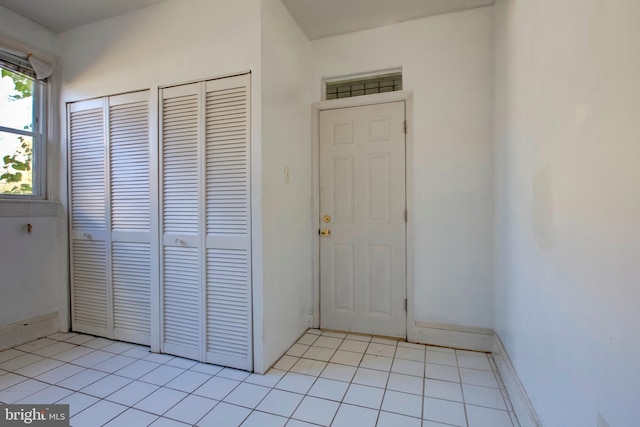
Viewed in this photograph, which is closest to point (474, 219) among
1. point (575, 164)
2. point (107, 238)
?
point (575, 164)

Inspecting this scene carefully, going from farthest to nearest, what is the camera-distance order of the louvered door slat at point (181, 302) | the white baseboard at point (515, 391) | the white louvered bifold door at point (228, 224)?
1. the louvered door slat at point (181, 302)
2. the white louvered bifold door at point (228, 224)
3. the white baseboard at point (515, 391)

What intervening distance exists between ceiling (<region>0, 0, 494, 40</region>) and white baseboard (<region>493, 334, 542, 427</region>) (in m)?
2.63

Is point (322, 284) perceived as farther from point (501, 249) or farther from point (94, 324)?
point (94, 324)

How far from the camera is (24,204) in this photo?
97.7 inches

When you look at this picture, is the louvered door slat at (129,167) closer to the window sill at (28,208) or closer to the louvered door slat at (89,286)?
the louvered door slat at (89,286)

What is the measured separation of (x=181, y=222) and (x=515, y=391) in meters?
2.46

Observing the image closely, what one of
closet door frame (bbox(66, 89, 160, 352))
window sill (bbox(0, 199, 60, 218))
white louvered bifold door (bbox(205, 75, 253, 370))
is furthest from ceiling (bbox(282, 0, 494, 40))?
window sill (bbox(0, 199, 60, 218))

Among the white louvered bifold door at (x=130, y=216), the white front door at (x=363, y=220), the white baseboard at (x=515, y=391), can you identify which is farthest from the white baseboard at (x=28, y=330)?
the white baseboard at (x=515, y=391)

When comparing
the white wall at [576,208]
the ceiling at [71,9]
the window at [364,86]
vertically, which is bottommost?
the white wall at [576,208]

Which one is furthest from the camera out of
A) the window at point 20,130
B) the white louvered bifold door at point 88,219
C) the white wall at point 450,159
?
the white louvered bifold door at point 88,219

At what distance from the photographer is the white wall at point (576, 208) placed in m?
0.75

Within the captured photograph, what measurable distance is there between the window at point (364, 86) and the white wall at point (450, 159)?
13 cm

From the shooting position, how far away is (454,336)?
239cm

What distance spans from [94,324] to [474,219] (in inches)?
135
